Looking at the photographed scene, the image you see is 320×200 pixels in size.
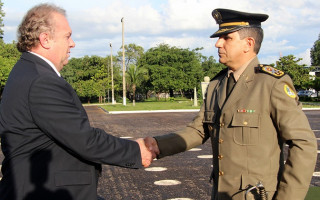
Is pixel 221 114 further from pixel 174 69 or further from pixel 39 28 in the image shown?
pixel 174 69

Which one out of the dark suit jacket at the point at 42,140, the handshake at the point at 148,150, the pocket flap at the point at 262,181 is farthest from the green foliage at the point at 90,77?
the pocket flap at the point at 262,181

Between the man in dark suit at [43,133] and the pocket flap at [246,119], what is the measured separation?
0.88 m

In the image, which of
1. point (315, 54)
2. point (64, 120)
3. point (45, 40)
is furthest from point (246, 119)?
point (315, 54)

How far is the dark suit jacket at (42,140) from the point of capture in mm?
2123

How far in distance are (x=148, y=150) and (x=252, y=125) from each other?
86 cm

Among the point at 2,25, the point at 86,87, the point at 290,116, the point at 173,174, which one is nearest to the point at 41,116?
the point at 290,116

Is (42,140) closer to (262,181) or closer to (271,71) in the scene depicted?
(262,181)

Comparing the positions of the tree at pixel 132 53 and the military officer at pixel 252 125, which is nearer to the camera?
the military officer at pixel 252 125

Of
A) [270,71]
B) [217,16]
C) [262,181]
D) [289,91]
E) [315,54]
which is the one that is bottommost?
[262,181]

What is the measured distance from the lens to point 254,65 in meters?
2.58

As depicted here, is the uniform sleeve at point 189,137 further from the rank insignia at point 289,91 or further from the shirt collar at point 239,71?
the rank insignia at point 289,91

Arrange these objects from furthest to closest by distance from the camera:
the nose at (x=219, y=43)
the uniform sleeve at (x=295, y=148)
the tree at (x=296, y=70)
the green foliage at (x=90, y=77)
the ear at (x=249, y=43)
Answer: the green foliage at (x=90, y=77), the tree at (x=296, y=70), the nose at (x=219, y=43), the ear at (x=249, y=43), the uniform sleeve at (x=295, y=148)

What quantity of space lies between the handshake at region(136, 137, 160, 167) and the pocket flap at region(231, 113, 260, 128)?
2.34 feet

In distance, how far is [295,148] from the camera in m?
2.14
